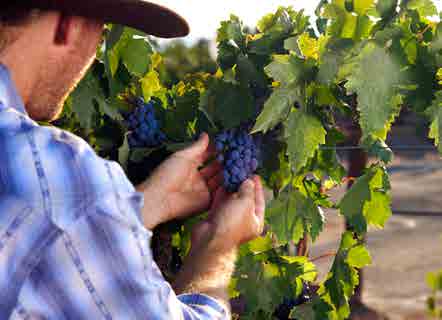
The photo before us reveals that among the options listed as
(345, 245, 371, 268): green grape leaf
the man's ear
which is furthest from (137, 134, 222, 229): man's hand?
(345, 245, 371, 268): green grape leaf

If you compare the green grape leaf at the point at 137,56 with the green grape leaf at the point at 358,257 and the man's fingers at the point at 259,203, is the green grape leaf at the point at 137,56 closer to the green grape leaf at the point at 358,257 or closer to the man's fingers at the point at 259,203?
the man's fingers at the point at 259,203

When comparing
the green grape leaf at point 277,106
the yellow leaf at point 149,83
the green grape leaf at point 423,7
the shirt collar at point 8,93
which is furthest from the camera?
the yellow leaf at point 149,83

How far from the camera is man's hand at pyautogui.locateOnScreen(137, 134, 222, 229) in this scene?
6.79 feet

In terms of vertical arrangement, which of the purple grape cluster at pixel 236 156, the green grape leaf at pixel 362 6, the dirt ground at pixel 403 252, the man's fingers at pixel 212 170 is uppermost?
the green grape leaf at pixel 362 6

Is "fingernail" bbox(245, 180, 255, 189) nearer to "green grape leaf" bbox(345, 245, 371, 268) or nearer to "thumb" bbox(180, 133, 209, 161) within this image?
"thumb" bbox(180, 133, 209, 161)

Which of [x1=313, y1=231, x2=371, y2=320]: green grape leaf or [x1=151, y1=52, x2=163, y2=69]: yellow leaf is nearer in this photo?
[x1=313, y1=231, x2=371, y2=320]: green grape leaf

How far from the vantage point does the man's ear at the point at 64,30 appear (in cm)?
167

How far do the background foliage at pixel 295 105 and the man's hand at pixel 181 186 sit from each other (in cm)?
17

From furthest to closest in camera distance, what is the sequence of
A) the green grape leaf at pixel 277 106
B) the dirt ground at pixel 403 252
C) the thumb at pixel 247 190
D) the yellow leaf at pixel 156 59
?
1. the dirt ground at pixel 403 252
2. the yellow leaf at pixel 156 59
3. the green grape leaf at pixel 277 106
4. the thumb at pixel 247 190

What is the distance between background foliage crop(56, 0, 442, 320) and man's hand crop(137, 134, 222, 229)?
0.17 m

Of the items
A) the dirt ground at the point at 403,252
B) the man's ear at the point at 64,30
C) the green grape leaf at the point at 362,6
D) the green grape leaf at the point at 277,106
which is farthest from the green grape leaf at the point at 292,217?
the dirt ground at the point at 403,252

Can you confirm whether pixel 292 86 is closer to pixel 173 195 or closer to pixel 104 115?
pixel 173 195

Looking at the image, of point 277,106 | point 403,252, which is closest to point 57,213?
point 277,106

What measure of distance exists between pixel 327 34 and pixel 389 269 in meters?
7.43
